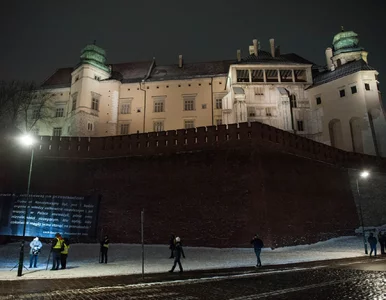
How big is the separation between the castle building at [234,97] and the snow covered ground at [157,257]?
50.8 feet

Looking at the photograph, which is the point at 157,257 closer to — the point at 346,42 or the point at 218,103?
the point at 218,103

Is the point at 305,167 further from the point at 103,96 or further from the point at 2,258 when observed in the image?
the point at 103,96

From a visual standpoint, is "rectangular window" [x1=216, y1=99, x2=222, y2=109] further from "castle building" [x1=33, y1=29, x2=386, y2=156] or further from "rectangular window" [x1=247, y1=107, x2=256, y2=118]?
"rectangular window" [x1=247, y1=107, x2=256, y2=118]

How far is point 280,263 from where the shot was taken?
1320 centimetres

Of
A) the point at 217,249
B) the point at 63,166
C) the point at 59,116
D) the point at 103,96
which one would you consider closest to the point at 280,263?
the point at 217,249

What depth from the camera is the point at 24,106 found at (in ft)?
111

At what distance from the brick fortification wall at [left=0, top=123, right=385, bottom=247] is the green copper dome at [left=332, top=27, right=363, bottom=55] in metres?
20.3

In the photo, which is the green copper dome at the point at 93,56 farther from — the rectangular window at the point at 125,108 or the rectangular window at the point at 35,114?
the rectangular window at the point at 35,114

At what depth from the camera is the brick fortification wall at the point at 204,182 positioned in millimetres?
18516

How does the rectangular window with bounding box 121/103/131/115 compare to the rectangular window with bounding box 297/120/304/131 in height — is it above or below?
above

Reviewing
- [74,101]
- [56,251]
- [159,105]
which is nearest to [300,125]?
[159,105]

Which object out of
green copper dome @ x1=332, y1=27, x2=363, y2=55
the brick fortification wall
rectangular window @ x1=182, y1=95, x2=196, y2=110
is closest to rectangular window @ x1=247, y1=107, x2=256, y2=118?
rectangular window @ x1=182, y1=95, x2=196, y2=110

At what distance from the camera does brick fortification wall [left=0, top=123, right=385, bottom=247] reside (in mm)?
18516

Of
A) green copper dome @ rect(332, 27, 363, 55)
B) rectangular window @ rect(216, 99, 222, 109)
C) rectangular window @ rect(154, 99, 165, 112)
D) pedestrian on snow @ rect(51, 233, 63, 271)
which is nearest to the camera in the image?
pedestrian on snow @ rect(51, 233, 63, 271)
